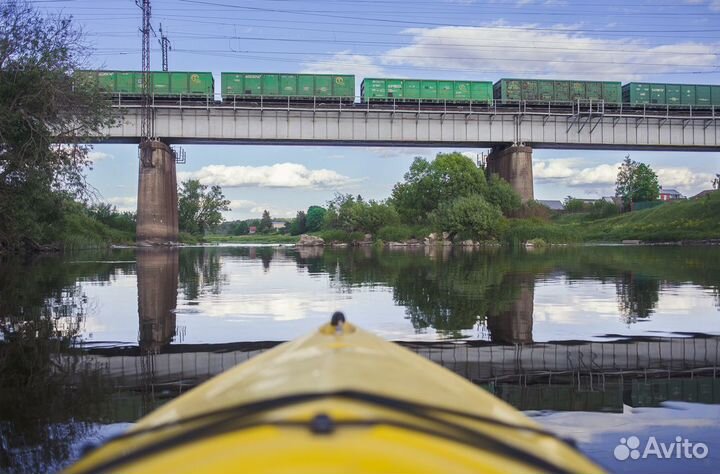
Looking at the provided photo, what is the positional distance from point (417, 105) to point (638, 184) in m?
57.1

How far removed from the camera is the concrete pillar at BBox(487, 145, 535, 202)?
6119 centimetres

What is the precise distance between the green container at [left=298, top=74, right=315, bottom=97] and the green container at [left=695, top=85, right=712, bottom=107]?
128ft

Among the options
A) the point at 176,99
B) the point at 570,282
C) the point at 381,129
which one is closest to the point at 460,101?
the point at 381,129

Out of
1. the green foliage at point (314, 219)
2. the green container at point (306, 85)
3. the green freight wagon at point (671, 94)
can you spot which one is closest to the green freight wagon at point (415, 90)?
the green container at point (306, 85)

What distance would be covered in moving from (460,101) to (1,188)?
5033cm

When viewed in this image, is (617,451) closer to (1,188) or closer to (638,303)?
(638,303)

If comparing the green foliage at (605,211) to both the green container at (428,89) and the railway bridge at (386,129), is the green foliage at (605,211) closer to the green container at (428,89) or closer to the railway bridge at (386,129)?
the railway bridge at (386,129)

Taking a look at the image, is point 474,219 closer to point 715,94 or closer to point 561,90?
point 561,90

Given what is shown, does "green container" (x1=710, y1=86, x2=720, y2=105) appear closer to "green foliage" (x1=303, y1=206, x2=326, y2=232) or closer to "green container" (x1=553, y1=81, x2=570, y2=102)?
"green container" (x1=553, y1=81, x2=570, y2=102)

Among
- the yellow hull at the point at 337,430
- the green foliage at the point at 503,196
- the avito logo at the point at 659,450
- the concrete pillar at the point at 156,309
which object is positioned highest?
the green foliage at the point at 503,196

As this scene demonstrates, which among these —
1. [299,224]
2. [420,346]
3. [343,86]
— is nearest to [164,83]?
[343,86]

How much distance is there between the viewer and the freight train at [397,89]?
61.1 meters

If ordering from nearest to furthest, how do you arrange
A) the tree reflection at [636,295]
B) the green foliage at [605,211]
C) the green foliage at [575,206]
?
the tree reflection at [636,295] < the green foliage at [605,211] < the green foliage at [575,206]

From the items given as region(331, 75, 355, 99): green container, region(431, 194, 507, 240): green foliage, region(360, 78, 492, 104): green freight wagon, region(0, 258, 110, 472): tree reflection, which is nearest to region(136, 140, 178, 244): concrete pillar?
region(331, 75, 355, 99): green container
